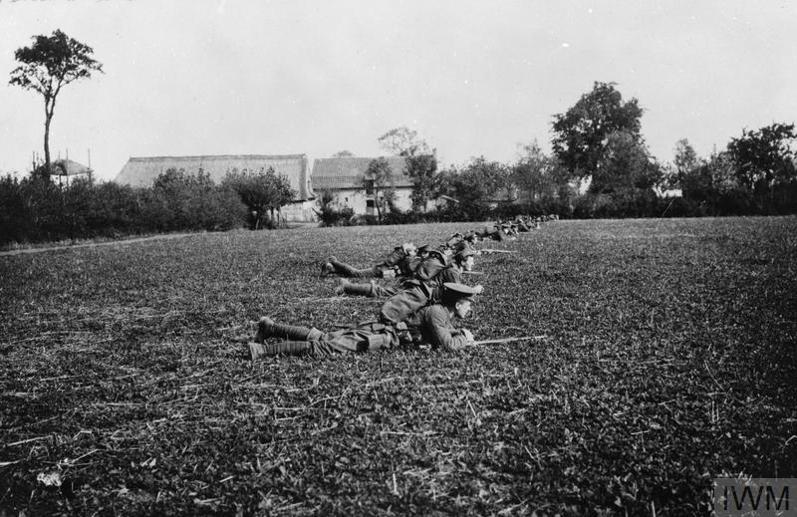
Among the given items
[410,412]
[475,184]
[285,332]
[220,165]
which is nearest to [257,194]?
[475,184]

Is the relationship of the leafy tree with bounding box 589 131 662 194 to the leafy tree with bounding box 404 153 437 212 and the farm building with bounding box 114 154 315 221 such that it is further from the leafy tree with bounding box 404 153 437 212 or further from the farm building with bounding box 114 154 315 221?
the farm building with bounding box 114 154 315 221

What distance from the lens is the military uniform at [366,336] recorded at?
18.7 ft

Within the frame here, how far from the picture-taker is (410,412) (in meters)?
4.15

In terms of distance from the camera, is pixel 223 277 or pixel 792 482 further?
pixel 223 277

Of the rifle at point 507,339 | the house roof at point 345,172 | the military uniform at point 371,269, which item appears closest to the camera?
the rifle at point 507,339

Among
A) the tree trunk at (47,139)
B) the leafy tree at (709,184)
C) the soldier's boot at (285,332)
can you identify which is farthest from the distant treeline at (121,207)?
the leafy tree at (709,184)

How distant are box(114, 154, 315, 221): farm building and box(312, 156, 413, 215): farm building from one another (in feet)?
11.0

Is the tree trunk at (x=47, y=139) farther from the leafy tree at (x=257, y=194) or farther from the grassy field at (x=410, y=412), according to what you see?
the grassy field at (x=410, y=412)

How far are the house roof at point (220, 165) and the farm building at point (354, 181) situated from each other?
357 centimetres

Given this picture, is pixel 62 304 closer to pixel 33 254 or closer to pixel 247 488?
pixel 247 488

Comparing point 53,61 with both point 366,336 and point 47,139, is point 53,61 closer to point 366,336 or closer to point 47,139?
point 47,139

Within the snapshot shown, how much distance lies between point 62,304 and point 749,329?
10.1 m

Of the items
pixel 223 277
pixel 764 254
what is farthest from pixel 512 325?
pixel 764 254

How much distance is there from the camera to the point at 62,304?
923cm
